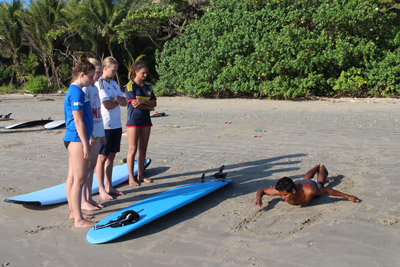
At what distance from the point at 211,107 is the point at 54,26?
1666cm

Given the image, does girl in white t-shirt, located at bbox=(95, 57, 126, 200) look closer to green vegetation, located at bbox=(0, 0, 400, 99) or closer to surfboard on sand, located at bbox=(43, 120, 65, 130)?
surfboard on sand, located at bbox=(43, 120, 65, 130)

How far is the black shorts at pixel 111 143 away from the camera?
465 cm

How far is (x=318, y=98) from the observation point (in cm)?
1504

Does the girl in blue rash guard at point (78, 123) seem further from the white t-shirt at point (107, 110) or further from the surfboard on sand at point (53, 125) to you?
the surfboard on sand at point (53, 125)

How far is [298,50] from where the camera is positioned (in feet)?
49.2

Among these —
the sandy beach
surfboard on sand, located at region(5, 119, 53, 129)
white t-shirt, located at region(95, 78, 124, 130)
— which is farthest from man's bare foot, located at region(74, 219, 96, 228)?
surfboard on sand, located at region(5, 119, 53, 129)

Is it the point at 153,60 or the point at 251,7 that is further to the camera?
the point at 153,60

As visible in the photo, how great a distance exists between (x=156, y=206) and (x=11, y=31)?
2771 cm

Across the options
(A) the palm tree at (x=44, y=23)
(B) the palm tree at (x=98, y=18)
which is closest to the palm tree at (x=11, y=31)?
(A) the palm tree at (x=44, y=23)

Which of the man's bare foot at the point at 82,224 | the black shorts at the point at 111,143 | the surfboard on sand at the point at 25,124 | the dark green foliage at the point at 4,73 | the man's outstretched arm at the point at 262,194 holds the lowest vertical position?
the man's bare foot at the point at 82,224

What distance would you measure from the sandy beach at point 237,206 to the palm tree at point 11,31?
20923mm

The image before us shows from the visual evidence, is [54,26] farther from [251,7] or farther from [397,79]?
[397,79]

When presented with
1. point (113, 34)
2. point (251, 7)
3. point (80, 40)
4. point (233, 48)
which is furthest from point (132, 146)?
point (80, 40)

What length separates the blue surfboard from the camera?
362cm
